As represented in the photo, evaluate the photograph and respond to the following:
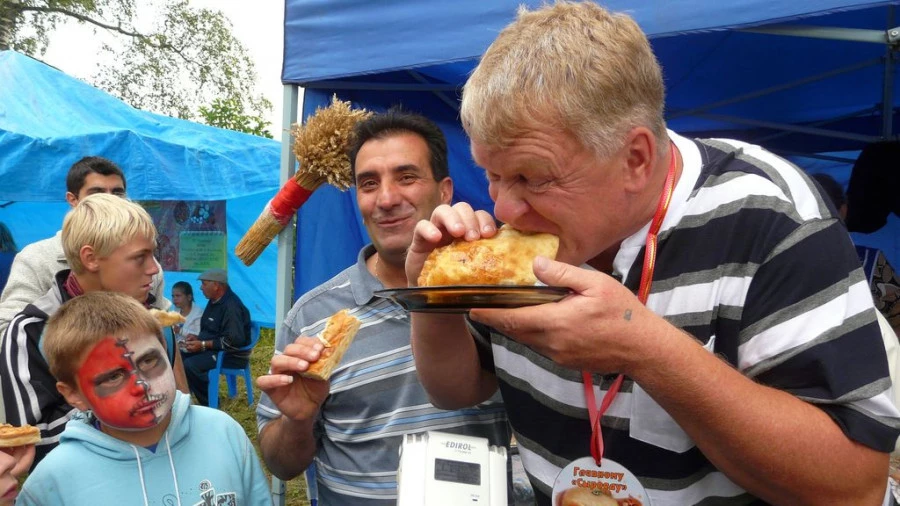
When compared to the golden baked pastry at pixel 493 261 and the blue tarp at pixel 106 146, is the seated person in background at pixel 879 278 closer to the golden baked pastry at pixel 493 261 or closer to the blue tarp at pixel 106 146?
the golden baked pastry at pixel 493 261

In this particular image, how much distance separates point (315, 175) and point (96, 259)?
43.3 inches

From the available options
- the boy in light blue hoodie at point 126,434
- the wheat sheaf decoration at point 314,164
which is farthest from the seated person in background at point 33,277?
the boy in light blue hoodie at point 126,434

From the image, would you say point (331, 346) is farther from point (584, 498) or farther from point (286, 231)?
point (286, 231)

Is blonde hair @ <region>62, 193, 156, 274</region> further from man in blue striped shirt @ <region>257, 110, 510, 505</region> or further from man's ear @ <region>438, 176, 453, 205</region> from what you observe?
man's ear @ <region>438, 176, 453, 205</region>

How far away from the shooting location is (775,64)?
4.91m

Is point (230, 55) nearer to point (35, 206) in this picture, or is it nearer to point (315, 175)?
point (35, 206)

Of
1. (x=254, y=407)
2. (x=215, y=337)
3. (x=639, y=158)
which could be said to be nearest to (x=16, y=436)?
(x=639, y=158)

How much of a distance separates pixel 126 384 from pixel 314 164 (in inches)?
52.0

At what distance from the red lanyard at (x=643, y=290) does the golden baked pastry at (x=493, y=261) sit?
192mm

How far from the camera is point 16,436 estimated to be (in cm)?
212

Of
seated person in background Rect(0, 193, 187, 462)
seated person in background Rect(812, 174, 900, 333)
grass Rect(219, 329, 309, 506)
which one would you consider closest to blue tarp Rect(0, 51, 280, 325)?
grass Rect(219, 329, 309, 506)

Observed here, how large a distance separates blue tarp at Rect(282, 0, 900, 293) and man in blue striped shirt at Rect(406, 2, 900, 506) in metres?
1.39

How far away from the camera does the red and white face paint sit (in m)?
2.32

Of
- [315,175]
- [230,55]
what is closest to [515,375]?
[315,175]
